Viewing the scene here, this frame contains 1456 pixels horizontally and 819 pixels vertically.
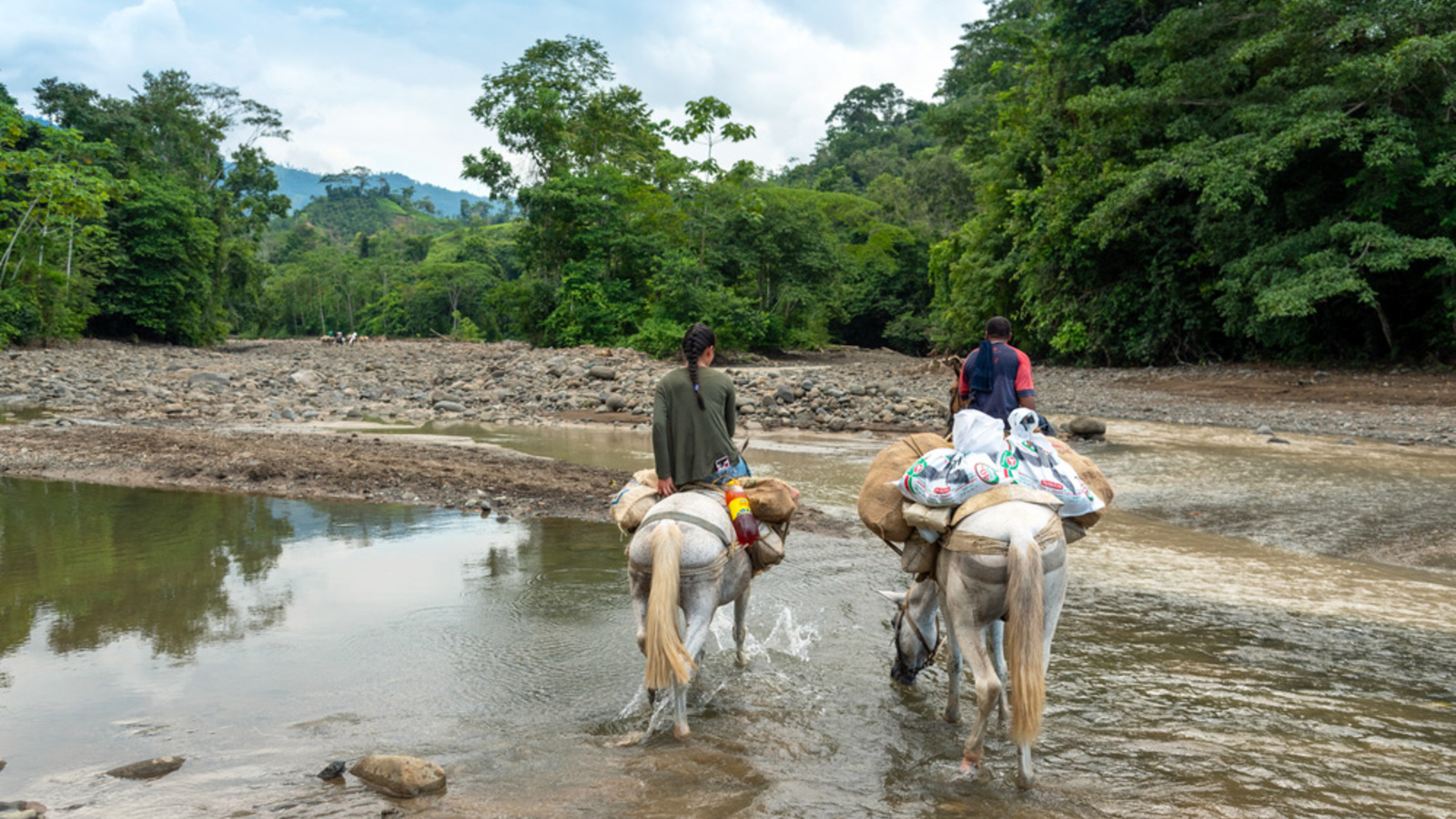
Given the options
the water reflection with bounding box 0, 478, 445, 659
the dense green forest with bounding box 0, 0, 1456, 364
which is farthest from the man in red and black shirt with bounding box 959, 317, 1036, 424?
the dense green forest with bounding box 0, 0, 1456, 364

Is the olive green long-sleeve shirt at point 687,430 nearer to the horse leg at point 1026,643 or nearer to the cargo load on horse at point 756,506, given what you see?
the cargo load on horse at point 756,506

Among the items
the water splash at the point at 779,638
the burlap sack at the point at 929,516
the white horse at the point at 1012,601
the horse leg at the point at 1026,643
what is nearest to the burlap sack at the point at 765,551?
the water splash at the point at 779,638

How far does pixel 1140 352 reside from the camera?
2816 centimetres

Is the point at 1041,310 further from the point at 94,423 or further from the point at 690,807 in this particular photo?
the point at 690,807

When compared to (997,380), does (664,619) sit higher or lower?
lower

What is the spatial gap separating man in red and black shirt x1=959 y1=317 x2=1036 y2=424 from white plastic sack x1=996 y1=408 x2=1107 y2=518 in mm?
584

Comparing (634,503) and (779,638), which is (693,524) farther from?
(779,638)

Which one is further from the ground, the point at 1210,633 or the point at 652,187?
the point at 652,187

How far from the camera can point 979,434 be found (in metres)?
4.32

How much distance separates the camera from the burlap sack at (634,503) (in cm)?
499

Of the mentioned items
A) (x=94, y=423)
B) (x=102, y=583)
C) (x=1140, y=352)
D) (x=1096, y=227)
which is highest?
(x=1096, y=227)

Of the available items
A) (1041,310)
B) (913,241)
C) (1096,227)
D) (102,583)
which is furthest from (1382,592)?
(913,241)

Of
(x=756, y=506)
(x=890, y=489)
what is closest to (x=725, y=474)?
(x=756, y=506)

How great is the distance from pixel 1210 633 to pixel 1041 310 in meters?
26.5
